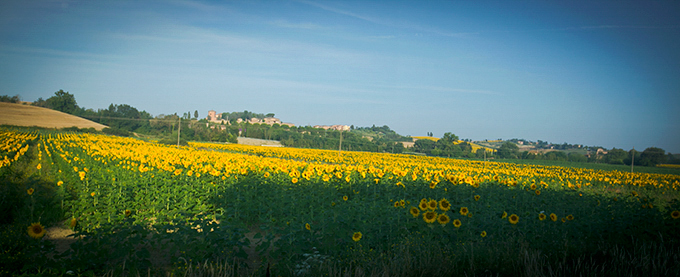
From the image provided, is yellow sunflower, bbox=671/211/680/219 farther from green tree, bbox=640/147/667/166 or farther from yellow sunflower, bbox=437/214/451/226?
green tree, bbox=640/147/667/166

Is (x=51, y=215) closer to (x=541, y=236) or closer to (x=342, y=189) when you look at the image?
(x=342, y=189)

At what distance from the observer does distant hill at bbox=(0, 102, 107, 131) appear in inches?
2169

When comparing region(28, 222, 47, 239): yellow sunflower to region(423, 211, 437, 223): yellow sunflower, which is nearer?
region(28, 222, 47, 239): yellow sunflower

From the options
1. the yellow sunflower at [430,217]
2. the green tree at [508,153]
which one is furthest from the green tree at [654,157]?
the yellow sunflower at [430,217]

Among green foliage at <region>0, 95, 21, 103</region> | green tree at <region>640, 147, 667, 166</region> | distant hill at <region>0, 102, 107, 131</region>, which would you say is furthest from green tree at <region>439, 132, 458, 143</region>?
green foliage at <region>0, 95, 21, 103</region>

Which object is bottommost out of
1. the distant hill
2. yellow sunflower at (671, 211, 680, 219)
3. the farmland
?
the farmland

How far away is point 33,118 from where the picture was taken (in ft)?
198

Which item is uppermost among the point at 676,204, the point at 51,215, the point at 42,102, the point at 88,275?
the point at 42,102

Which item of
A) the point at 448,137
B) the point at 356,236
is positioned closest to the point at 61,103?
the point at 448,137

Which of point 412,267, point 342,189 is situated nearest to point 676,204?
point 412,267

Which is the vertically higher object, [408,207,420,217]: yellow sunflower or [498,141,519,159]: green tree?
[498,141,519,159]: green tree

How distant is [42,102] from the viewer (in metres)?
81.9

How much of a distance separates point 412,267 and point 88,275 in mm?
3412

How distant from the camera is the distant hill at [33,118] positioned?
2169 inches
